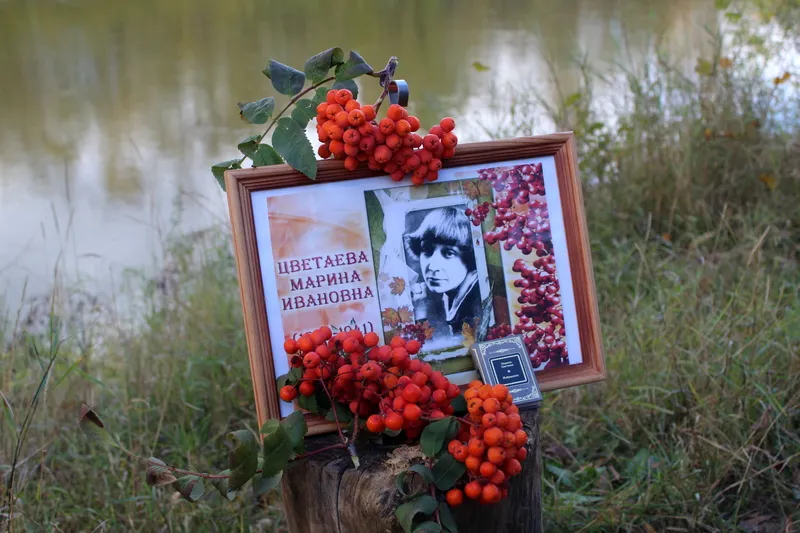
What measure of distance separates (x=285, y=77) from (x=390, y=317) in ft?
1.26

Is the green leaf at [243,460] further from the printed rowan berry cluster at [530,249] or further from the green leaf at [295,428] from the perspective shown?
the printed rowan berry cluster at [530,249]

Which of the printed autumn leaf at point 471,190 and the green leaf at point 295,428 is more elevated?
the printed autumn leaf at point 471,190

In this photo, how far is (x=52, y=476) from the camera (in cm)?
177

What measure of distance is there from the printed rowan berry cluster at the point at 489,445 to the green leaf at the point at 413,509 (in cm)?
3

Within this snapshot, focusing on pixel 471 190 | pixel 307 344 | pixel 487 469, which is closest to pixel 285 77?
pixel 471 190

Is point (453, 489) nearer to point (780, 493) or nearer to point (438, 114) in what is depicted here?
point (780, 493)

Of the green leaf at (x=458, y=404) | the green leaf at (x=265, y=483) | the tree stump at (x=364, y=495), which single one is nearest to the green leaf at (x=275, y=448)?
the green leaf at (x=265, y=483)

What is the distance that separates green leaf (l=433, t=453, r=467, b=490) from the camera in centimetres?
101

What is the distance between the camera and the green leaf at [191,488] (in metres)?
1.05

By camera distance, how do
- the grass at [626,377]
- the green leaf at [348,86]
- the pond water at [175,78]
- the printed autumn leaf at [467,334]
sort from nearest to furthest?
the printed autumn leaf at [467,334] < the green leaf at [348,86] < the grass at [626,377] < the pond water at [175,78]

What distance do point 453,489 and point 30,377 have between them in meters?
1.46

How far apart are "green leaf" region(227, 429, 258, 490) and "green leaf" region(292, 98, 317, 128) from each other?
438mm

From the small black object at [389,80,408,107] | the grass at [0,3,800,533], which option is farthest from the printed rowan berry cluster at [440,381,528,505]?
the grass at [0,3,800,533]

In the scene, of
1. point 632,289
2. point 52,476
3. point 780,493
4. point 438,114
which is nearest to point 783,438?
point 780,493
